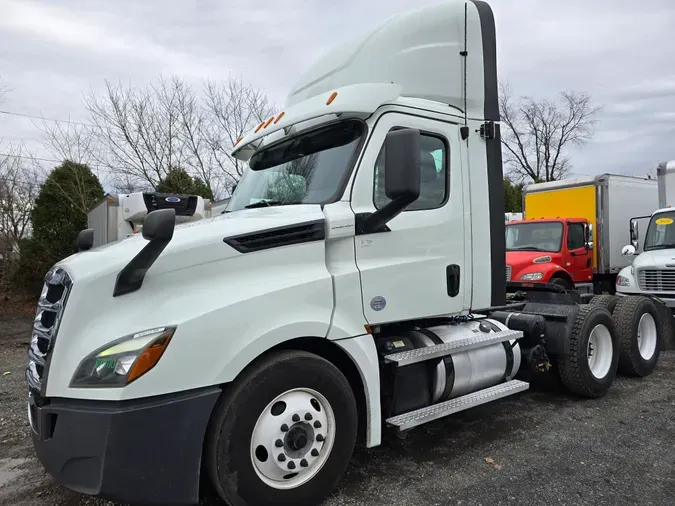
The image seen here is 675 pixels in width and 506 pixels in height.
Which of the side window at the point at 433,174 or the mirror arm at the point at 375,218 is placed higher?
the side window at the point at 433,174

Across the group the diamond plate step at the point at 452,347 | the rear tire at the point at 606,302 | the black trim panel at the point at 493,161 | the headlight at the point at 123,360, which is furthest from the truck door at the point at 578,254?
the headlight at the point at 123,360

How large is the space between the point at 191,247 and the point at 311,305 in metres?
0.80

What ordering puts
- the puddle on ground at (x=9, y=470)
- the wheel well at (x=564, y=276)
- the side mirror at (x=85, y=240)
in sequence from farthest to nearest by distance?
the wheel well at (x=564, y=276)
the side mirror at (x=85, y=240)
the puddle on ground at (x=9, y=470)

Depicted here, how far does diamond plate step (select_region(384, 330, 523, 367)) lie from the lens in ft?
11.7

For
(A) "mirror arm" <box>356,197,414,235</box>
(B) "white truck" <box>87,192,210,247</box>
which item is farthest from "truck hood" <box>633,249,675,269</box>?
(B) "white truck" <box>87,192,210,247</box>

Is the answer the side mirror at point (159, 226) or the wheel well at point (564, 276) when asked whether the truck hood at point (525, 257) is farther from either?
the side mirror at point (159, 226)

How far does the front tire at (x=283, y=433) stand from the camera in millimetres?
2734

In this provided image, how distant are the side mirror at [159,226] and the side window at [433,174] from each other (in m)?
1.78

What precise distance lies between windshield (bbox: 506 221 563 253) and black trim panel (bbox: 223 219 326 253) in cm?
868

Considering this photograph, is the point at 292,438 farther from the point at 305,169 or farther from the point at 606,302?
the point at 606,302

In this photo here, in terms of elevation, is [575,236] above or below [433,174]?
below

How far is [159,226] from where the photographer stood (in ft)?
8.52

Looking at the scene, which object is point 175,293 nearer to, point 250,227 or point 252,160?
point 250,227

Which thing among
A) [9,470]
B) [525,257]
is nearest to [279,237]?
[9,470]
